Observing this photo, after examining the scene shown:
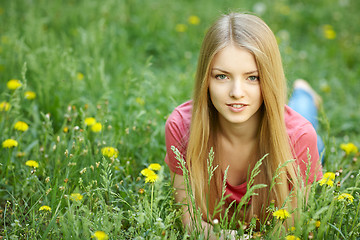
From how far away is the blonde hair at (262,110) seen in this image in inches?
68.4

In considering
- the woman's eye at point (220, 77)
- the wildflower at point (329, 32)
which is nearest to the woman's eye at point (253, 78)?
the woman's eye at point (220, 77)

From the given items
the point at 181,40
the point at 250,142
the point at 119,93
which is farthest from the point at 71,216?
the point at 181,40

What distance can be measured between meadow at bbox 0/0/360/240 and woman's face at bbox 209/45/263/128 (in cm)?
40

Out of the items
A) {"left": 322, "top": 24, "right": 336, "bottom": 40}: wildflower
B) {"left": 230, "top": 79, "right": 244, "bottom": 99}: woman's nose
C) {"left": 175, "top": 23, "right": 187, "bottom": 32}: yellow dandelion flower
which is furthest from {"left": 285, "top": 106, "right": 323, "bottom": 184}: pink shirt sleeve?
{"left": 322, "top": 24, "right": 336, "bottom": 40}: wildflower

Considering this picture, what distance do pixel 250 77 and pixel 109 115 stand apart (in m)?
1.13

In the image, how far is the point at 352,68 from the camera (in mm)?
4168

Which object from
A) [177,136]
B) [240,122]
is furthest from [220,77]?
[177,136]

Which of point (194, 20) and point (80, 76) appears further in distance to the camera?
point (194, 20)

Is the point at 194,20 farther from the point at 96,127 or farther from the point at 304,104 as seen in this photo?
the point at 96,127

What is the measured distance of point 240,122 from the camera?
72.8 inches

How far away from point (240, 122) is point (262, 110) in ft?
0.47

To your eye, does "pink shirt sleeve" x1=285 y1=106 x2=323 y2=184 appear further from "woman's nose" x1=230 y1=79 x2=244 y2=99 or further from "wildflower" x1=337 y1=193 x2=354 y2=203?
"woman's nose" x1=230 y1=79 x2=244 y2=99

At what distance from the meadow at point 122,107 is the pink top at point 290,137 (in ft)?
0.35

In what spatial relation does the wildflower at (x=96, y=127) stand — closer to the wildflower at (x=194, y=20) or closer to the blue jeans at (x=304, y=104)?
the blue jeans at (x=304, y=104)
